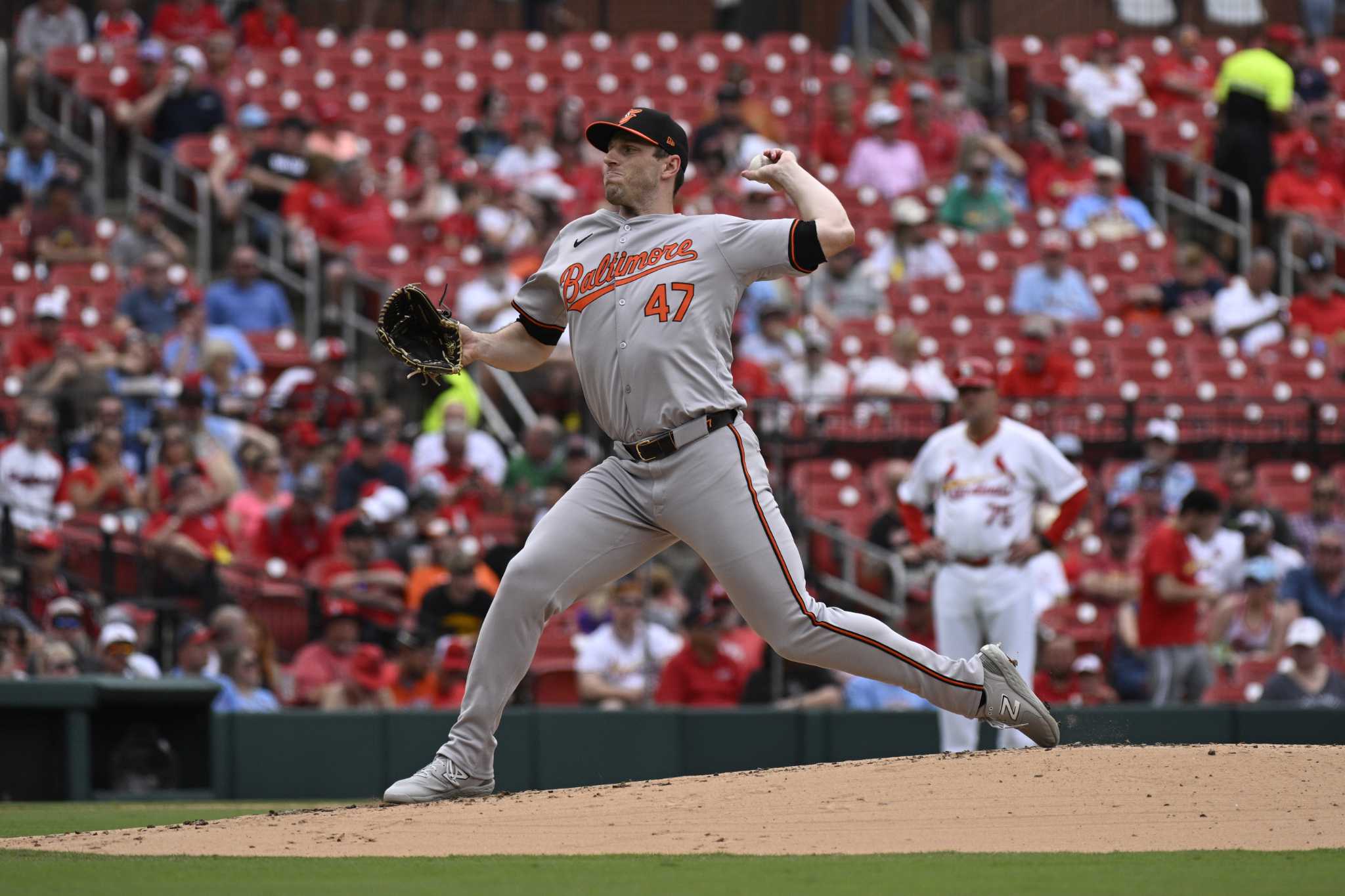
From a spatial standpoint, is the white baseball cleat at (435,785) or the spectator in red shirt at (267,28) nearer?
the white baseball cleat at (435,785)

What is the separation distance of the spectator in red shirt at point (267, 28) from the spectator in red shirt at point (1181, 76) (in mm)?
8290

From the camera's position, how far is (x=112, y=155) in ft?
51.4

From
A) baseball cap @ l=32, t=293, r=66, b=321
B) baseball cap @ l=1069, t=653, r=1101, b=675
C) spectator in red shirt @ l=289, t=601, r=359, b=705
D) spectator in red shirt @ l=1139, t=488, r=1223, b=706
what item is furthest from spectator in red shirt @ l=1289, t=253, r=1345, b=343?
baseball cap @ l=32, t=293, r=66, b=321

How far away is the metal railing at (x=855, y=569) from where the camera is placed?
11.7 m

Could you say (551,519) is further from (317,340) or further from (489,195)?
(489,195)

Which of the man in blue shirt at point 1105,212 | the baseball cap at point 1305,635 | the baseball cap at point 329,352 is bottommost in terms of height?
the baseball cap at point 1305,635

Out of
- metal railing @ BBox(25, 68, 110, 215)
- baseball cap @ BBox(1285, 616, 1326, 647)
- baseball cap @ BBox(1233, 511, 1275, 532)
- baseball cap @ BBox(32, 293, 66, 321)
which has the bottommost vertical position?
baseball cap @ BBox(1285, 616, 1326, 647)

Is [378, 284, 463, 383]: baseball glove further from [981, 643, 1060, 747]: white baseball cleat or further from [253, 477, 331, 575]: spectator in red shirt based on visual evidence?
[253, 477, 331, 575]: spectator in red shirt

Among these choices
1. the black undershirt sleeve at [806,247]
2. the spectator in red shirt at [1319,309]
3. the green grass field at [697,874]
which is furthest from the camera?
the spectator in red shirt at [1319,309]

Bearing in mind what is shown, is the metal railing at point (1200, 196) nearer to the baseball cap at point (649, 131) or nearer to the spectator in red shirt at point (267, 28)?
the spectator in red shirt at point (267, 28)

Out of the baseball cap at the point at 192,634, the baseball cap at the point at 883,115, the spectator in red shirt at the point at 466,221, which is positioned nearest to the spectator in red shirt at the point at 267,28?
the spectator in red shirt at the point at 466,221

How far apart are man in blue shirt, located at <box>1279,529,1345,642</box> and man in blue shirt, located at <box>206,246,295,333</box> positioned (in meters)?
7.04

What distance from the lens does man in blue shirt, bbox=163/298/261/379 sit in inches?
505

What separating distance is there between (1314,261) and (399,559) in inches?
335
